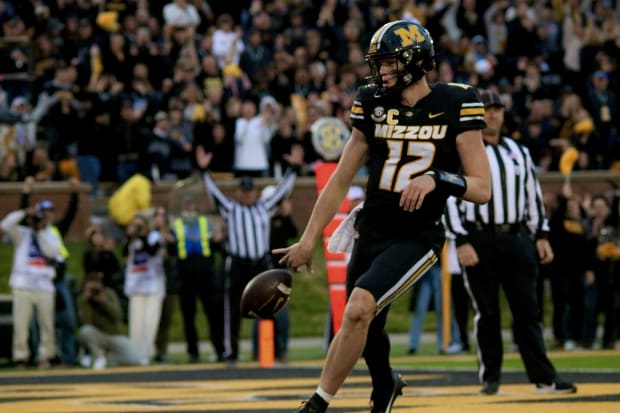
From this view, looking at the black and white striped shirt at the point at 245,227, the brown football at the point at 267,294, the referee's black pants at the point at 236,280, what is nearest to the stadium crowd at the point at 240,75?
the black and white striped shirt at the point at 245,227

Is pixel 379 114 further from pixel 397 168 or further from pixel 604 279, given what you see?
pixel 604 279

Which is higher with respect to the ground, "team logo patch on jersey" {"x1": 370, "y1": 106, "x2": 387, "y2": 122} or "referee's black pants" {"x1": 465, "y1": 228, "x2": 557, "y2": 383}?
"team logo patch on jersey" {"x1": 370, "y1": 106, "x2": 387, "y2": 122}

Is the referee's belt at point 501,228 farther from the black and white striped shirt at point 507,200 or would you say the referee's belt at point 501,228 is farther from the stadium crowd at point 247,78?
the stadium crowd at point 247,78

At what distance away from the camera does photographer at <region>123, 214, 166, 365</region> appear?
53.3 feet

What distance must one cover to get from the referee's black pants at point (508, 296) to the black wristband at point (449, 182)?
2.92 m

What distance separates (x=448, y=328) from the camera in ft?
54.3

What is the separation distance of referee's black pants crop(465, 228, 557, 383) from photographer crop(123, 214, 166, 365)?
6.77 meters

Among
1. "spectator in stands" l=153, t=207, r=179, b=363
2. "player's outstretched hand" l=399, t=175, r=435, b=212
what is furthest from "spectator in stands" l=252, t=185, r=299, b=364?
"player's outstretched hand" l=399, t=175, r=435, b=212

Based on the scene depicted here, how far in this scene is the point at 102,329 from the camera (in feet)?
50.8

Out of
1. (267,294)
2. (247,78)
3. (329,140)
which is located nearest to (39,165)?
(247,78)

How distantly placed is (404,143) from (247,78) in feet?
51.1

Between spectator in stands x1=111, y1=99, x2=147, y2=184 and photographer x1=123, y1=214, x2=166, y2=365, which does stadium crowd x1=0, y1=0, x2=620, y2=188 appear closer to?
spectator in stands x1=111, y1=99, x2=147, y2=184

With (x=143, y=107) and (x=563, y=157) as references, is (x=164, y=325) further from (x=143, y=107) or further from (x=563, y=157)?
(x=563, y=157)

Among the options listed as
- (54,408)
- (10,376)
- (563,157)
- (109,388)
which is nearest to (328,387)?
(54,408)
